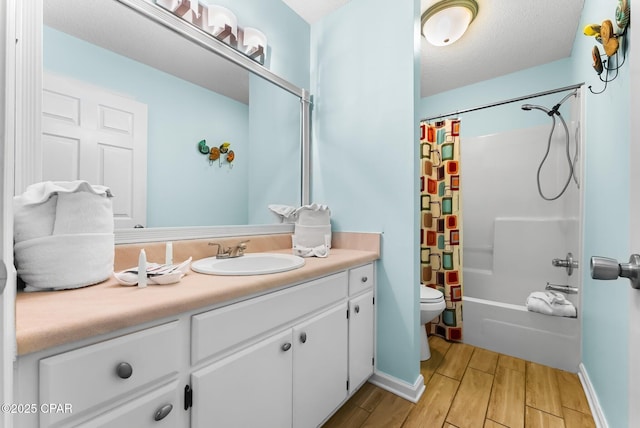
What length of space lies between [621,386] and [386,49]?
1.92 meters

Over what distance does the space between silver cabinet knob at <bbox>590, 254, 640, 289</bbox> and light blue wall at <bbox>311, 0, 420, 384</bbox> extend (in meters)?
0.99

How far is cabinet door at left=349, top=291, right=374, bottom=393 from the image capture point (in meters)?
1.40

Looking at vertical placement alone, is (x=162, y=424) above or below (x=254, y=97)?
below

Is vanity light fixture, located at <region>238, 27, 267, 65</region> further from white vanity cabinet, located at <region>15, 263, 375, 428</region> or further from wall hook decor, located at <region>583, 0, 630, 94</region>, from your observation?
wall hook decor, located at <region>583, 0, 630, 94</region>

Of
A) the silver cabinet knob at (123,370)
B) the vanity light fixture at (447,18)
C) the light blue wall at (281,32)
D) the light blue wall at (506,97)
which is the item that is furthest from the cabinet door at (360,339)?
the light blue wall at (506,97)

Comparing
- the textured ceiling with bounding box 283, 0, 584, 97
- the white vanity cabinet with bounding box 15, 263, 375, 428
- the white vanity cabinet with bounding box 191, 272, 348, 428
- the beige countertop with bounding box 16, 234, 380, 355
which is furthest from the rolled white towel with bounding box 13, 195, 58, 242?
the textured ceiling with bounding box 283, 0, 584, 97

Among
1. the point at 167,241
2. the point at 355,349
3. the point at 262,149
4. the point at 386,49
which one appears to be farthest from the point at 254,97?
the point at 355,349

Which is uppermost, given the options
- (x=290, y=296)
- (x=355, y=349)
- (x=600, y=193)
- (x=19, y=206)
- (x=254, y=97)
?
(x=254, y=97)

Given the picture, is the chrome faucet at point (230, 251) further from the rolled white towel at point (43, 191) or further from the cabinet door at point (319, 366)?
the rolled white towel at point (43, 191)

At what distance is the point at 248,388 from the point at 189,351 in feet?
0.89

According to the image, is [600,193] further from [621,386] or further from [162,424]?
[162,424]

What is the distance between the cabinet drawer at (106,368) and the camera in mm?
530

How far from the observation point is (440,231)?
7.26 feet

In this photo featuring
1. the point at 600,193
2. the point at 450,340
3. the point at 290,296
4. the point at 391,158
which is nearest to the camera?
the point at 290,296
